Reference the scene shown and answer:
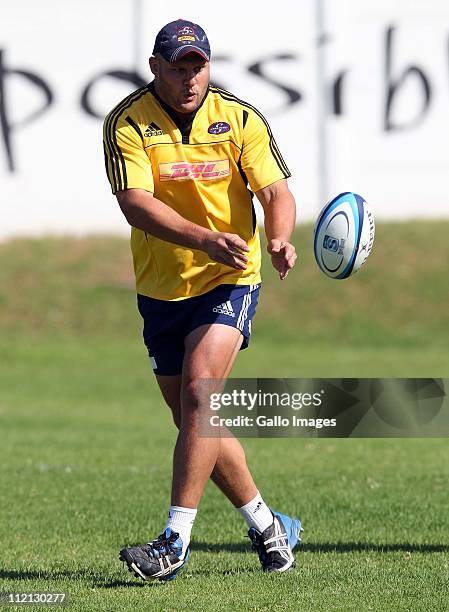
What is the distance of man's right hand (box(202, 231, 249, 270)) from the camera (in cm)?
594

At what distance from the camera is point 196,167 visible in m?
6.35

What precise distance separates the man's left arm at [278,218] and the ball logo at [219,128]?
0.34 meters

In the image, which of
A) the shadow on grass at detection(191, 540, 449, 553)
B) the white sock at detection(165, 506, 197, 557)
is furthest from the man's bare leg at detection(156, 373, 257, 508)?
the shadow on grass at detection(191, 540, 449, 553)

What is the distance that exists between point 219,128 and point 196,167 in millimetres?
228

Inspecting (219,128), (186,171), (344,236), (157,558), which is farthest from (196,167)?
(157,558)

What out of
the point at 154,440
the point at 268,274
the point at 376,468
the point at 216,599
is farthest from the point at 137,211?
the point at 268,274

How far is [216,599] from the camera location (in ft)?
18.9

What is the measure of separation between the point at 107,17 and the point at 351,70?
17.1 feet

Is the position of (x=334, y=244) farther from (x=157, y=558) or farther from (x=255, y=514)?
(x=157, y=558)

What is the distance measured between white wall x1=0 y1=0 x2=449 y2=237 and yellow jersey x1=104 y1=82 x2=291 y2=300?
66.2 ft

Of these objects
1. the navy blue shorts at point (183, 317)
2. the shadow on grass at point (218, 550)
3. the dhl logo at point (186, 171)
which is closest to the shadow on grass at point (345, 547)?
the shadow on grass at point (218, 550)

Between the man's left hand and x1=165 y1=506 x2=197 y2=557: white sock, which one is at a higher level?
the man's left hand

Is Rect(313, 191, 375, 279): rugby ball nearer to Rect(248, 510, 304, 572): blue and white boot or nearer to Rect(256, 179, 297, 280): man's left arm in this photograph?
Rect(256, 179, 297, 280): man's left arm

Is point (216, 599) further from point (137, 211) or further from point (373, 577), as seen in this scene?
point (137, 211)
